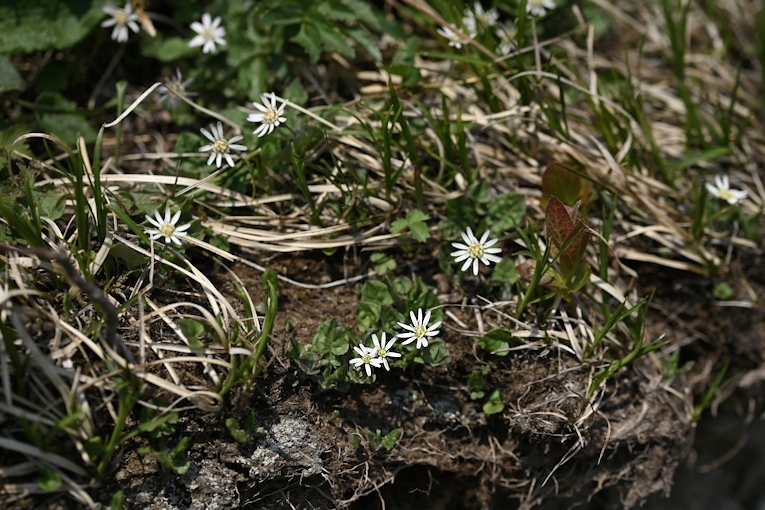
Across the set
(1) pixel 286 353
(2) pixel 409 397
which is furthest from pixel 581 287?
(1) pixel 286 353

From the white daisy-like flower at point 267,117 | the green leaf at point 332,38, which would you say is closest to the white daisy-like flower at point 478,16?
the green leaf at point 332,38

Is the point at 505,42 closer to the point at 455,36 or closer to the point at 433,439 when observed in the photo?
the point at 455,36

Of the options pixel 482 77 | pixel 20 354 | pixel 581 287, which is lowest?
pixel 581 287

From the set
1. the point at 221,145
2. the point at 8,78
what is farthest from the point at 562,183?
the point at 8,78

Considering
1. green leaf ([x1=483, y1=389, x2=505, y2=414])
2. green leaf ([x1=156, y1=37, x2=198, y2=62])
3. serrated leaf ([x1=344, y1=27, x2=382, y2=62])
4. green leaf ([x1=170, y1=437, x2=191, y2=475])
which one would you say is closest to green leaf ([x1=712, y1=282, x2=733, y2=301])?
green leaf ([x1=483, y1=389, x2=505, y2=414])

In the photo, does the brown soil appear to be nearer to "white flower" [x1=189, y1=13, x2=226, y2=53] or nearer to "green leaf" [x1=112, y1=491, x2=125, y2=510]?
"green leaf" [x1=112, y1=491, x2=125, y2=510]

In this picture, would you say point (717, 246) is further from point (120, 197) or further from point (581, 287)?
point (120, 197)
